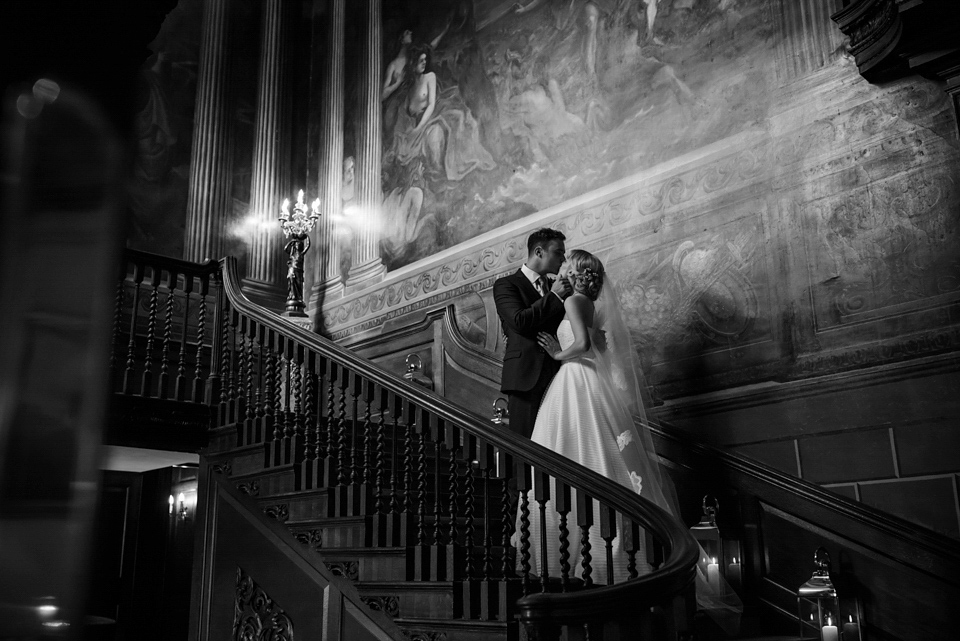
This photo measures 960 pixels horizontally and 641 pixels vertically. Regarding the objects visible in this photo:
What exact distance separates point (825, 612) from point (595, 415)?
154 centimetres

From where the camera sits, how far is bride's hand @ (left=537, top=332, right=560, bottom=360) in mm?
4754

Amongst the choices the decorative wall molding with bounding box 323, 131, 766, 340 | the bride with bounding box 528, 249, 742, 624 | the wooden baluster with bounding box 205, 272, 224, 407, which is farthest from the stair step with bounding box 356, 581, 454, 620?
the decorative wall molding with bounding box 323, 131, 766, 340

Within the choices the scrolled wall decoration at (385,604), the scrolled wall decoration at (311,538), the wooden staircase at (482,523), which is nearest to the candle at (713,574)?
the wooden staircase at (482,523)

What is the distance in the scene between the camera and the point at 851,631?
4418 mm

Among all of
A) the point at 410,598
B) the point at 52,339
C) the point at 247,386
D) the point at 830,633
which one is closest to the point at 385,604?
the point at 410,598

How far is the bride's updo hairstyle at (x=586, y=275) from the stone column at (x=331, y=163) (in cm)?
A: 490

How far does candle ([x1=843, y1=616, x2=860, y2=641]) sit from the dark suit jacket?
6.45 ft

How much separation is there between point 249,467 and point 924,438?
3.97 metres

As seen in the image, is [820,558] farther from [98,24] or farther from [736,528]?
[98,24]

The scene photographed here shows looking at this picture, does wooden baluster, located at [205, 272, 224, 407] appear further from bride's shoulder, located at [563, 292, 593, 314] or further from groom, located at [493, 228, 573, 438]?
bride's shoulder, located at [563, 292, 593, 314]

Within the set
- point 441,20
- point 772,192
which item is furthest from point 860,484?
point 441,20

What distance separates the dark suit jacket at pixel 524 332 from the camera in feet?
15.6

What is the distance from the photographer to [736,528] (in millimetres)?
5043

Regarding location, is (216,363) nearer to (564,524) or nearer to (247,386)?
(247,386)
